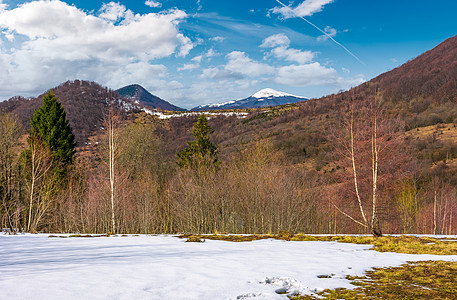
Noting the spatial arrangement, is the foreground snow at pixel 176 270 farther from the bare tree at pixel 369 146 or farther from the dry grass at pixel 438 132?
the dry grass at pixel 438 132

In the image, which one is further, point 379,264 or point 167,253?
point 167,253

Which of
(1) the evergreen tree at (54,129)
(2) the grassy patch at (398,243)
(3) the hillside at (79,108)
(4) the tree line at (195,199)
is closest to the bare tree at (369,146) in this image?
(2) the grassy patch at (398,243)

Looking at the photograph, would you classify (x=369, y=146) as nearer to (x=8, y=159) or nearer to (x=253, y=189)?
(x=253, y=189)

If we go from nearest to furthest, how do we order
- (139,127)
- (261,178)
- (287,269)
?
(287,269) → (261,178) → (139,127)

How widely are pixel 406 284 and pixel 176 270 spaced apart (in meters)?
3.84

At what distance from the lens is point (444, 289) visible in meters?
4.88

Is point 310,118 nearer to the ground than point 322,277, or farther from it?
farther from it

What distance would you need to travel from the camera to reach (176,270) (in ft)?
18.5

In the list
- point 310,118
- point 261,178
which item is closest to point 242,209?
point 261,178

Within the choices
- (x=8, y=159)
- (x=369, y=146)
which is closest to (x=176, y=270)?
(x=369, y=146)

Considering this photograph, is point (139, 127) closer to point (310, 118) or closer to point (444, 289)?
point (444, 289)

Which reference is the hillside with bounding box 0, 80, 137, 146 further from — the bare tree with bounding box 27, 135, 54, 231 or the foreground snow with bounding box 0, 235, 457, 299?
the foreground snow with bounding box 0, 235, 457, 299

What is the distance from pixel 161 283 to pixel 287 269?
248 centimetres

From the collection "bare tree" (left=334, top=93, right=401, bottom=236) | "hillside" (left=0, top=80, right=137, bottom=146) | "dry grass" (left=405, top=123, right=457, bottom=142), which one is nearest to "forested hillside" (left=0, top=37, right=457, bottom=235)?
"bare tree" (left=334, top=93, right=401, bottom=236)
